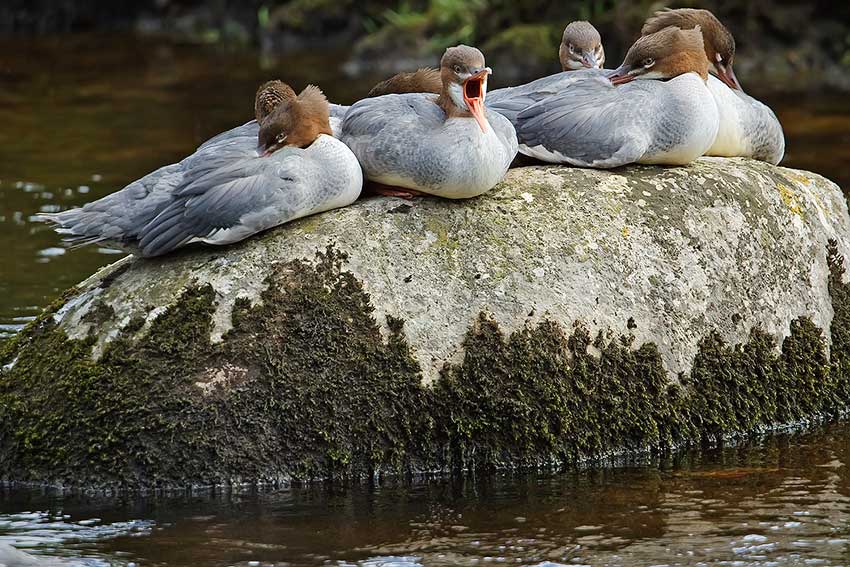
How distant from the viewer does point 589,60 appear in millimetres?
7410

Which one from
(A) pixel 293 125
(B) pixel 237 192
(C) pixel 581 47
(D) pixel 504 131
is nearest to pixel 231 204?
(B) pixel 237 192

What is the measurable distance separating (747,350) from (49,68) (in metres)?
16.4

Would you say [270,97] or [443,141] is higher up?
[270,97]

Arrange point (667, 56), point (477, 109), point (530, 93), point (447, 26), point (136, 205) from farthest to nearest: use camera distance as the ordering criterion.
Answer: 1. point (447, 26)
2. point (530, 93)
3. point (667, 56)
4. point (136, 205)
5. point (477, 109)

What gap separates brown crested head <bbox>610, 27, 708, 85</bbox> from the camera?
6.40m

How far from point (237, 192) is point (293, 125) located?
15.4 inches

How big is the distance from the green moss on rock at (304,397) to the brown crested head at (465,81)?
827 mm

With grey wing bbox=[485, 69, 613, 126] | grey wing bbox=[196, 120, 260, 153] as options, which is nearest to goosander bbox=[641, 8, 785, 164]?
grey wing bbox=[485, 69, 613, 126]

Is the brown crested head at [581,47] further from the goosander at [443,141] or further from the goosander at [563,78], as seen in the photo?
the goosander at [443,141]

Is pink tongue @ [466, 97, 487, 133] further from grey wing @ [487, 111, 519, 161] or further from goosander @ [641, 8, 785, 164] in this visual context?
goosander @ [641, 8, 785, 164]

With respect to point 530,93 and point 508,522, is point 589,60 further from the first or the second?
point 508,522

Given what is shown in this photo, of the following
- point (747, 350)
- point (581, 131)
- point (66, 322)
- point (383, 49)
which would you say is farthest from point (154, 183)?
point (383, 49)

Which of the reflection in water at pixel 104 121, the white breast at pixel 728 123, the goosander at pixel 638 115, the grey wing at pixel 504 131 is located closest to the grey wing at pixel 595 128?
the goosander at pixel 638 115

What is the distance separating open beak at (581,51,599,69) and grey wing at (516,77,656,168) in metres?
0.97
